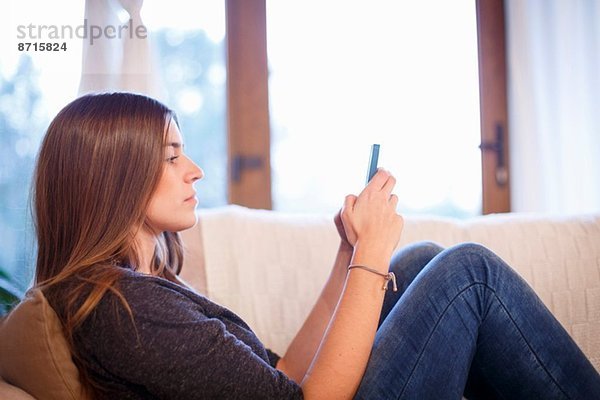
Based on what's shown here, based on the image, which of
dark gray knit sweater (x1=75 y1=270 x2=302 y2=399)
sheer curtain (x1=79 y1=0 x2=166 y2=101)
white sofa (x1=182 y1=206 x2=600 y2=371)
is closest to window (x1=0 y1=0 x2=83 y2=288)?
sheer curtain (x1=79 y1=0 x2=166 y2=101)

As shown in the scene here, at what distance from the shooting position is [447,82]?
2.42 metres

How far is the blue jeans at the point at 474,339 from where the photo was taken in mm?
989

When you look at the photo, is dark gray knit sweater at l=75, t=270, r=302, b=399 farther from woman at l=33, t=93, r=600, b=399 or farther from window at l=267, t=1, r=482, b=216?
window at l=267, t=1, r=482, b=216

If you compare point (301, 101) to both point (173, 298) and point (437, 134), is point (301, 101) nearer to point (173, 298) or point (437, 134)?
point (437, 134)

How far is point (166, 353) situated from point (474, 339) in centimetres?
52

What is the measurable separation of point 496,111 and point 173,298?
6.20 feet

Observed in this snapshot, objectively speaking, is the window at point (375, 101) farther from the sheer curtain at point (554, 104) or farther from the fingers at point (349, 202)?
the fingers at point (349, 202)

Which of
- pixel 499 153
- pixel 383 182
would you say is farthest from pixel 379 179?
pixel 499 153

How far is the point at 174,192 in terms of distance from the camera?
42.1 inches

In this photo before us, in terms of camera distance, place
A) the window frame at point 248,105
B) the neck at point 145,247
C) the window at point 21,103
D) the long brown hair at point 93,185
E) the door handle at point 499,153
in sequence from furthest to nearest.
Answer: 1. the door handle at point 499,153
2. the window frame at point 248,105
3. the window at point 21,103
4. the neck at point 145,247
5. the long brown hair at point 93,185

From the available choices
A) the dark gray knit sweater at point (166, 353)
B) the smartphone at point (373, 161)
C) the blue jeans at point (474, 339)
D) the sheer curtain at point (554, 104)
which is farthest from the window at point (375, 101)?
the dark gray knit sweater at point (166, 353)

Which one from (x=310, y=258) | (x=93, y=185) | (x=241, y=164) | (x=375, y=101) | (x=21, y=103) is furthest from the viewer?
(x=375, y=101)

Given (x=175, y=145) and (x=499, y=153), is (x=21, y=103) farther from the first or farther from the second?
(x=499, y=153)

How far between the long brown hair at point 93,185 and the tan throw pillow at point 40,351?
39 mm
